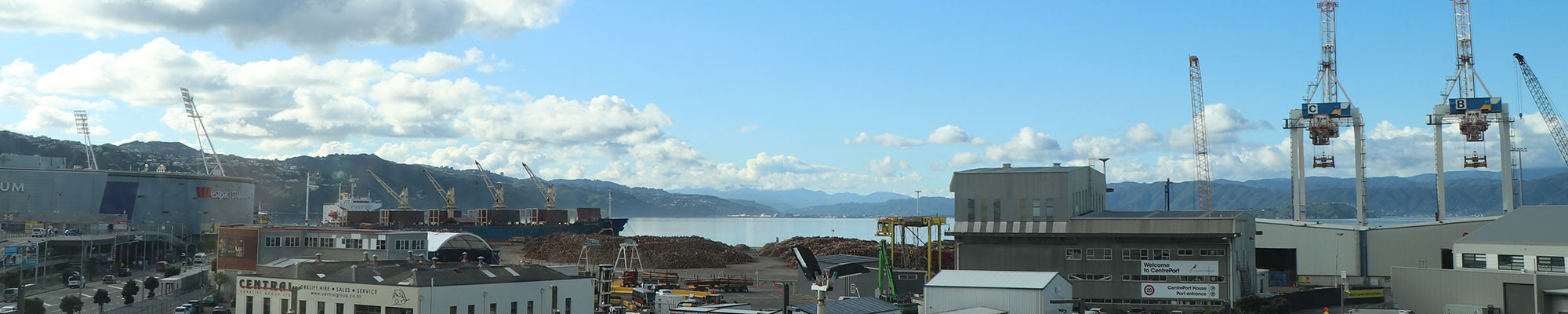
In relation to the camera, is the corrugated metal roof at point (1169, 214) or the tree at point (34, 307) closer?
the tree at point (34, 307)

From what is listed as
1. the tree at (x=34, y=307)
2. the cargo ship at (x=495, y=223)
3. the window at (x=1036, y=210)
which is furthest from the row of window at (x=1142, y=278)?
the cargo ship at (x=495, y=223)

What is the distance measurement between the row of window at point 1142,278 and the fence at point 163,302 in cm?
5383

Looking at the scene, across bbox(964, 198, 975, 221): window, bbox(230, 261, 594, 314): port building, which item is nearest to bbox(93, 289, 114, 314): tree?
bbox(230, 261, 594, 314): port building

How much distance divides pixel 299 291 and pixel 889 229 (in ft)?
129

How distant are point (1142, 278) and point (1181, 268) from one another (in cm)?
208

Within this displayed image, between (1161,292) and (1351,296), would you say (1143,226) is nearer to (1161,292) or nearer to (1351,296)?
(1161,292)

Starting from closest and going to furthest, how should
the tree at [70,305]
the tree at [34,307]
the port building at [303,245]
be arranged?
the tree at [34,307] → the tree at [70,305] → the port building at [303,245]

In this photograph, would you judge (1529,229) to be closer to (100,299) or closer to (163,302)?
(100,299)

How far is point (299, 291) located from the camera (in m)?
46.1

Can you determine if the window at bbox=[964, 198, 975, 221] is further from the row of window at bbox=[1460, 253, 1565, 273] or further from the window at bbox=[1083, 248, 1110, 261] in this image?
the row of window at bbox=[1460, 253, 1565, 273]

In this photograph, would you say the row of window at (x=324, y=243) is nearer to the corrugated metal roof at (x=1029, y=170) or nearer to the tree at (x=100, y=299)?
the tree at (x=100, y=299)

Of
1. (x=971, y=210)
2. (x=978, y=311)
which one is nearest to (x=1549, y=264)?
(x=971, y=210)

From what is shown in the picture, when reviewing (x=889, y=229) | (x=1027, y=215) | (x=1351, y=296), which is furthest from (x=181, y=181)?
(x=1351, y=296)

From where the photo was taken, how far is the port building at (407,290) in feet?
143
